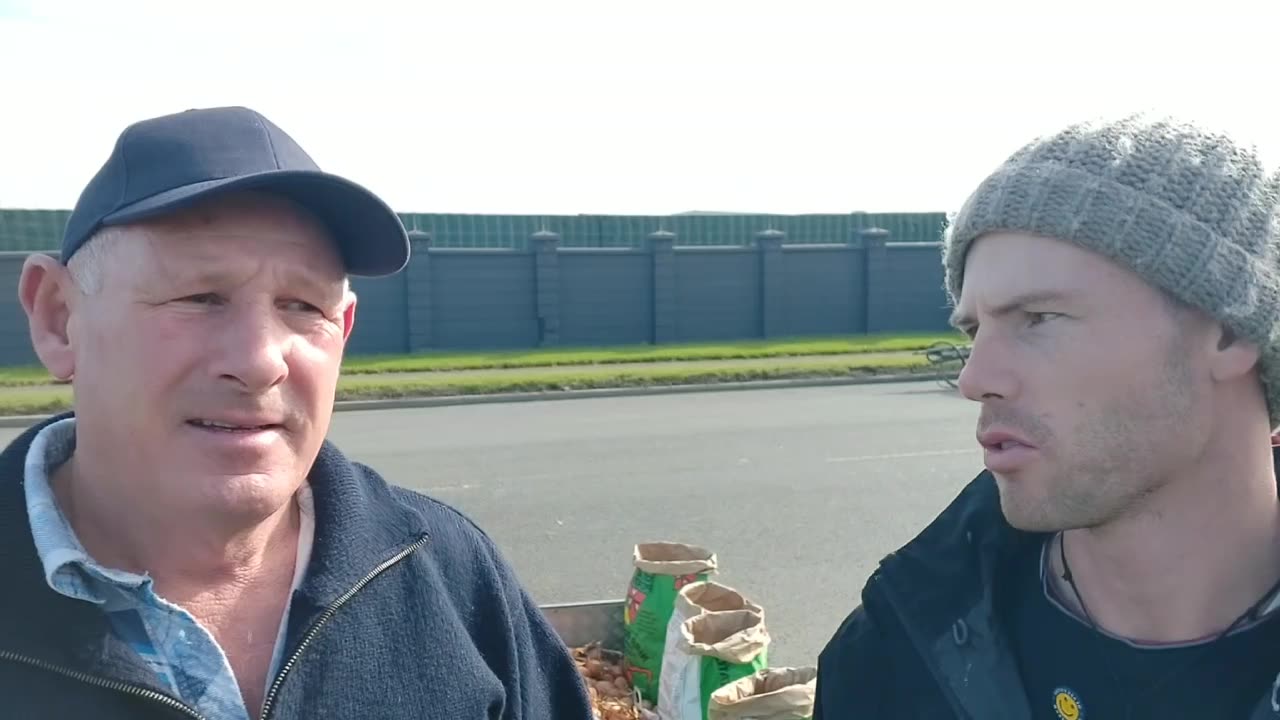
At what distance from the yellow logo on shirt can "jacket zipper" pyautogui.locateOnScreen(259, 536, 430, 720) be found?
121 centimetres

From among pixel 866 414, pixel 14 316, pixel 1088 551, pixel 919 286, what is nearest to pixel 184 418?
pixel 1088 551

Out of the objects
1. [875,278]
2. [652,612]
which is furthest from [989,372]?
[875,278]

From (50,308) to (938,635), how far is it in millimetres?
1685

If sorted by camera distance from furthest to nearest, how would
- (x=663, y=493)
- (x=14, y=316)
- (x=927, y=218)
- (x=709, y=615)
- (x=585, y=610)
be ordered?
(x=927, y=218)
(x=14, y=316)
(x=663, y=493)
(x=585, y=610)
(x=709, y=615)

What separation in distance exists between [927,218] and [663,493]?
2027 centimetres

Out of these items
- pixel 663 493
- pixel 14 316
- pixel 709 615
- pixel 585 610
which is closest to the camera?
pixel 709 615

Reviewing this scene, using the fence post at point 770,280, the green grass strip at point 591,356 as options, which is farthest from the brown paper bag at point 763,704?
the fence post at point 770,280

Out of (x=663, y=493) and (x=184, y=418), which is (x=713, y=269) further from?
(x=184, y=418)

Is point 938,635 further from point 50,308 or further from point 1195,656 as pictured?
point 50,308

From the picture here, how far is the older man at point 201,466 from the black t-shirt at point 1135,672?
3.33 feet

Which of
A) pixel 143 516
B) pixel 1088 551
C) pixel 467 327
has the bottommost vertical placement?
pixel 467 327

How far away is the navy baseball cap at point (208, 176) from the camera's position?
159 cm

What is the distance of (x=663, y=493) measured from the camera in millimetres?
8289

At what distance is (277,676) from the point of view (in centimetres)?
172
